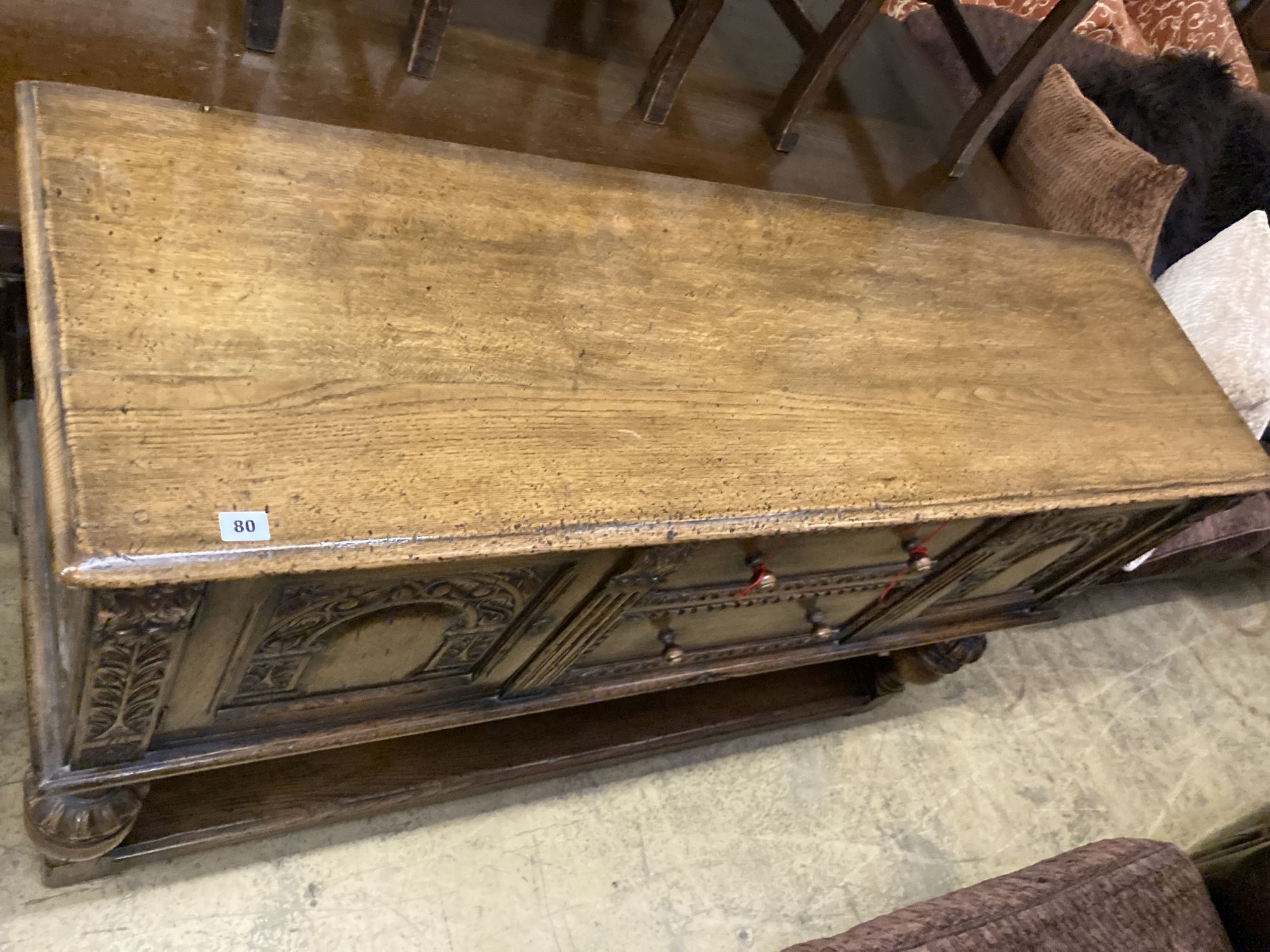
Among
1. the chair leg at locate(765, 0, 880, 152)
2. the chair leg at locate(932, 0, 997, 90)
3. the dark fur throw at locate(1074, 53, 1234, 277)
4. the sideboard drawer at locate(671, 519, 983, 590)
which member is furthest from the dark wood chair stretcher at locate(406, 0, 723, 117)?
the dark fur throw at locate(1074, 53, 1234, 277)

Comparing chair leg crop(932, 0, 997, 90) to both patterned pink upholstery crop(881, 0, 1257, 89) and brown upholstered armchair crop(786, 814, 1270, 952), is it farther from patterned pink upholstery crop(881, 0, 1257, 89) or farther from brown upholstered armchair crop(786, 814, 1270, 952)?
brown upholstered armchair crop(786, 814, 1270, 952)

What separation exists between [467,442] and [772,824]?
1.09m

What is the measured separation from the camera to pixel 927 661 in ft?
5.62

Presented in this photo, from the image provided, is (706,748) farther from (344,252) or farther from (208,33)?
(208,33)

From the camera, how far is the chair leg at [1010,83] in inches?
64.3

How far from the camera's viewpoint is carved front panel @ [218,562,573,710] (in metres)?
0.87

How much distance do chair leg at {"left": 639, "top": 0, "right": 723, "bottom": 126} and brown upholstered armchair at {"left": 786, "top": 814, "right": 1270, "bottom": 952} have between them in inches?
47.6

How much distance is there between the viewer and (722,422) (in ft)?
3.22

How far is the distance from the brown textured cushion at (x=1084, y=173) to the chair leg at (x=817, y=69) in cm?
61

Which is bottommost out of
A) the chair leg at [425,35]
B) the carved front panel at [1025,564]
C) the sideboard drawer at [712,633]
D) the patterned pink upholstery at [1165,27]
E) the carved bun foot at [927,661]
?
the carved bun foot at [927,661]

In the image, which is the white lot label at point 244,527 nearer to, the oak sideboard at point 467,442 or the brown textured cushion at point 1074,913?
the oak sideboard at point 467,442

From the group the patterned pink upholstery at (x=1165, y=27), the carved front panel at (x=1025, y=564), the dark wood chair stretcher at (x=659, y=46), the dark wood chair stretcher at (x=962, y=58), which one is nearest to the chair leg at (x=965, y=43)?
the dark wood chair stretcher at (x=962, y=58)

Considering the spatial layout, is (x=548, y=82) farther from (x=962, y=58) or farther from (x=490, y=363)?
(x=962, y=58)

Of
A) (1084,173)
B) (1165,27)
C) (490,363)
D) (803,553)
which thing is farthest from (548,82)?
(1165,27)
